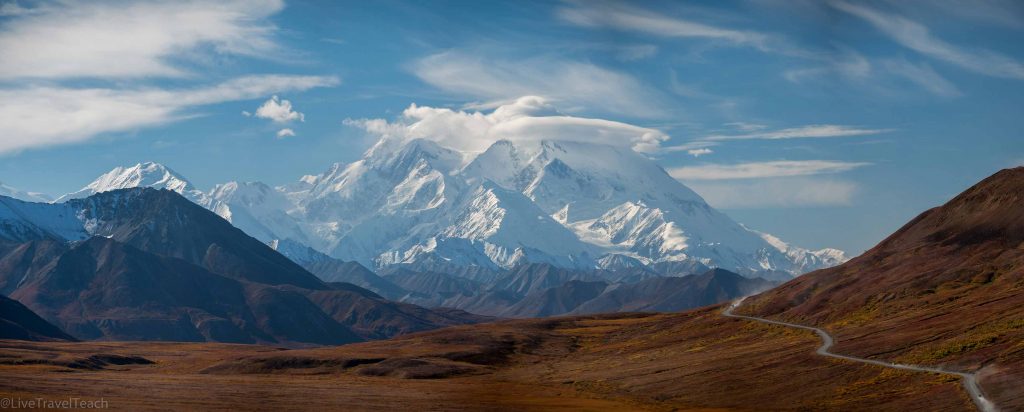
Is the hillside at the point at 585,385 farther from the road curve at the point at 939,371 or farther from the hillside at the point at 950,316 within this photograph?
the hillside at the point at 950,316

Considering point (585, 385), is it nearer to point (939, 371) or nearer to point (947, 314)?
point (947, 314)

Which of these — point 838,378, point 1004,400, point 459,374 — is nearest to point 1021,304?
point 838,378

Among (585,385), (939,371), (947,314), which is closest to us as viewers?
(939,371)

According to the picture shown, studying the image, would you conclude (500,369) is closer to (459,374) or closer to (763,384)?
(459,374)

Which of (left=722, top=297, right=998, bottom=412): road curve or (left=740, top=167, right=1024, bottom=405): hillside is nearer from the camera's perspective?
(left=722, top=297, right=998, bottom=412): road curve

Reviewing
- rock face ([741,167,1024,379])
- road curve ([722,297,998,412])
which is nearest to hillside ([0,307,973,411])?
road curve ([722,297,998,412])

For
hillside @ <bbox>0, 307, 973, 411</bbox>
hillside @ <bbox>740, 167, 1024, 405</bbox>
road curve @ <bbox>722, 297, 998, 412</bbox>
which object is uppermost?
hillside @ <bbox>740, 167, 1024, 405</bbox>

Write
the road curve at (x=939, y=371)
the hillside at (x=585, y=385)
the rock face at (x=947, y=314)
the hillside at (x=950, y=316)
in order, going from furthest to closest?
the rock face at (x=947, y=314) < the hillside at (x=585, y=385) < the hillside at (x=950, y=316) < the road curve at (x=939, y=371)

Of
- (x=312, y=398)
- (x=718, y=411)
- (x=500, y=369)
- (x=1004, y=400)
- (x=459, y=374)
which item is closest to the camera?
(x=1004, y=400)

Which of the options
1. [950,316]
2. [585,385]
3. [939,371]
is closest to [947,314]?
[950,316]

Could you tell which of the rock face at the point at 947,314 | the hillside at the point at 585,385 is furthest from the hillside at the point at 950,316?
the hillside at the point at 585,385

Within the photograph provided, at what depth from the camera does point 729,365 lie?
15225 centimetres

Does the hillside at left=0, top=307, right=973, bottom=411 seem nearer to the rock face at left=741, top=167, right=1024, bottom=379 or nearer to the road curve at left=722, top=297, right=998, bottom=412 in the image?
the road curve at left=722, top=297, right=998, bottom=412

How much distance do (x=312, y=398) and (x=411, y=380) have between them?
146 feet
